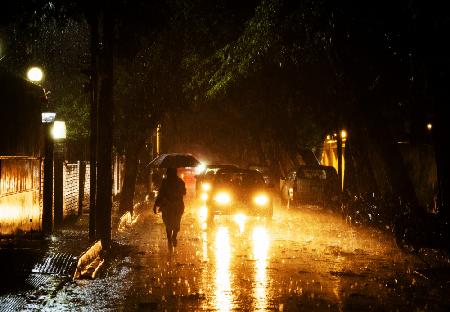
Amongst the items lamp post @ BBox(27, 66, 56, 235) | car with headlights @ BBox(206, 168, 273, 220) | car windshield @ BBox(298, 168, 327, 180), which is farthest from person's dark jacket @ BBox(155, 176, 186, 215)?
car windshield @ BBox(298, 168, 327, 180)

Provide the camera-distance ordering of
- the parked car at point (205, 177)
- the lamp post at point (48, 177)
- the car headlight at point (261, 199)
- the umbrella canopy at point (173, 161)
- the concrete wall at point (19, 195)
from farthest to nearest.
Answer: the umbrella canopy at point (173, 161) → the parked car at point (205, 177) → the car headlight at point (261, 199) → the lamp post at point (48, 177) → the concrete wall at point (19, 195)

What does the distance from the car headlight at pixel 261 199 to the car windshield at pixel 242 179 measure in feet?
1.43

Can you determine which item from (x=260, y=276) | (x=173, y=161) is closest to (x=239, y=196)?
(x=260, y=276)

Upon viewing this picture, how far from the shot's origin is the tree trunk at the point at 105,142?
15.2 m

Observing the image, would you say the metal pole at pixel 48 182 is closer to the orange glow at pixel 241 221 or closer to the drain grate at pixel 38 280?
the orange glow at pixel 241 221

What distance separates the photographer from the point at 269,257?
1400cm

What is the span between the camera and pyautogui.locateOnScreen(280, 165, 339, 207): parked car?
2653cm

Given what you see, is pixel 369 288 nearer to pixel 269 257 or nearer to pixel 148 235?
pixel 269 257

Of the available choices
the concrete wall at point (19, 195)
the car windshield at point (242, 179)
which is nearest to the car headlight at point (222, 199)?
the car windshield at point (242, 179)

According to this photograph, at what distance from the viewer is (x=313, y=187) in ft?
87.9

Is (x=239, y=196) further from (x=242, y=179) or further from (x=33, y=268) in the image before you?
(x=33, y=268)

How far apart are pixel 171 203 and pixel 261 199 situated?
21.4 ft

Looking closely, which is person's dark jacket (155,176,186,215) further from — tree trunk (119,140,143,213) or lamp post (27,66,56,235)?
tree trunk (119,140,143,213)

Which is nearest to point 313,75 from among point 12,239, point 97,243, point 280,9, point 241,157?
point 280,9
